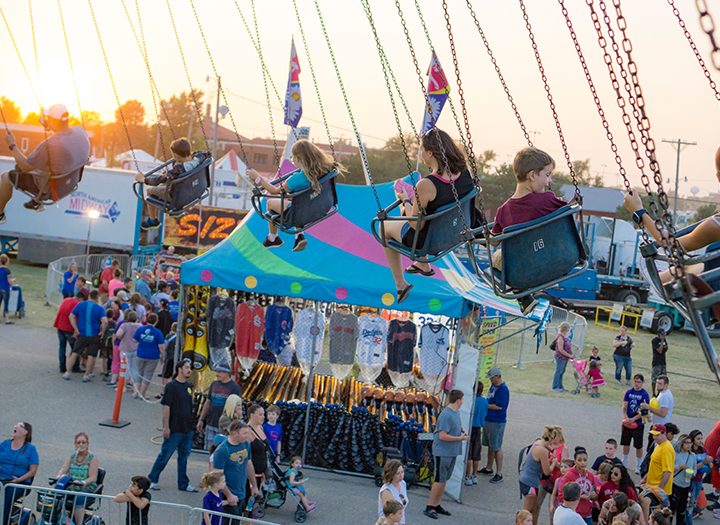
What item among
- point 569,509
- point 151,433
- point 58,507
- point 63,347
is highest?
point 63,347

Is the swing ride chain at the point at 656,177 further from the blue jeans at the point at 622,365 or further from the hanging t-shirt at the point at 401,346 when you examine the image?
the blue jeans at the point at 622,365

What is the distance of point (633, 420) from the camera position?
395 inches

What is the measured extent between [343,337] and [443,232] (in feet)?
19.9

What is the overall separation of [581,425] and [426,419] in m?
4.32

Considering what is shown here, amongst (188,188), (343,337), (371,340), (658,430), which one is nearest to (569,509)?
(658,430)

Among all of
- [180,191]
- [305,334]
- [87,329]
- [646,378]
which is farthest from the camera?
[646,378]

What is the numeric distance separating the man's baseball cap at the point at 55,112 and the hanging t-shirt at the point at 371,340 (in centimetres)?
523

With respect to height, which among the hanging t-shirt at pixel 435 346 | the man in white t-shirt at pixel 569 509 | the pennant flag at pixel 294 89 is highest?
the pennant flag at pixel 294 89

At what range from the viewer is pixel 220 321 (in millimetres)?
10039

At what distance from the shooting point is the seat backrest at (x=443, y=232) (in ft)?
14.6

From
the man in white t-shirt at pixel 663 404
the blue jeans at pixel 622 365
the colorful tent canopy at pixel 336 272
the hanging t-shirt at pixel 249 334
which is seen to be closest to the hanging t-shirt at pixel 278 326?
the hanging t-shirt at pixel 249 334

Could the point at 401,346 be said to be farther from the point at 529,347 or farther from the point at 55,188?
the point at 529,347

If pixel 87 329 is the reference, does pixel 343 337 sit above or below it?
above

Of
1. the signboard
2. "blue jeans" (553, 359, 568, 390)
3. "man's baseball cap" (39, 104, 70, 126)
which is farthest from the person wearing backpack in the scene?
the signboard
